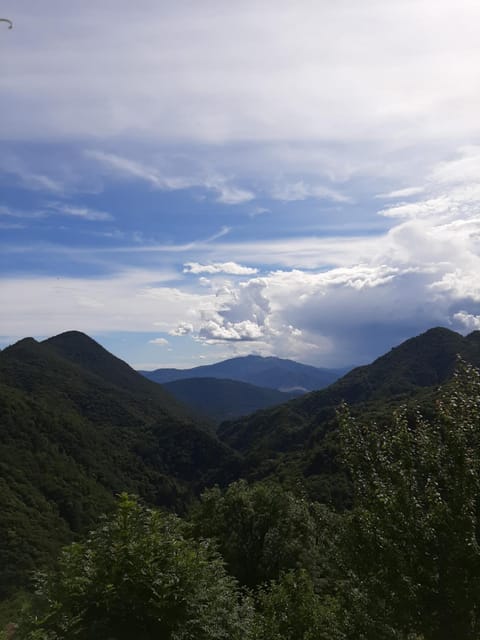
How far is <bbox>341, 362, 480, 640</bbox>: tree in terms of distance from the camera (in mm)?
10383

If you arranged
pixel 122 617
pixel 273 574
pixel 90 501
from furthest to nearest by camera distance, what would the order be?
pixel 90 501
pixel 273 574
pixel 122 617

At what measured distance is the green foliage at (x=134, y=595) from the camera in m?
13.7

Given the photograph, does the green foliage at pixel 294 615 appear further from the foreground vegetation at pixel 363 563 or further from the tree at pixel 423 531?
the tree at pixel 423 531

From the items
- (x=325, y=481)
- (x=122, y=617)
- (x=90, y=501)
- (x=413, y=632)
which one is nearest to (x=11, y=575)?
(x=90, y=501)

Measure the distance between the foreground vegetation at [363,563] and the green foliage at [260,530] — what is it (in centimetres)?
1923

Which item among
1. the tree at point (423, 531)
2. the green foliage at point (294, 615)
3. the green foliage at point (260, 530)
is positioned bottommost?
the green foliage at point (260, 530)

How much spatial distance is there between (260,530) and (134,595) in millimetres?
28629

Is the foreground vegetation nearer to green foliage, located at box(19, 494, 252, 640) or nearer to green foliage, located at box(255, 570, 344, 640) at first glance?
green foliage, located at box(19, 494, 252, 640)

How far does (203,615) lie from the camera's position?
1460 cm

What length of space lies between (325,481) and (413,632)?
125 m

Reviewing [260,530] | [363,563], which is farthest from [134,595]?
[260,530]

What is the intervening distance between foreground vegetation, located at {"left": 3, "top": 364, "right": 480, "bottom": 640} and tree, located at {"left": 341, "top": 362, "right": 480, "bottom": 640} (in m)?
0.02

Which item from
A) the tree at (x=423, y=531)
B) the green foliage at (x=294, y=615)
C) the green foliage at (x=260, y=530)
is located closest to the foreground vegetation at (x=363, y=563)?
the tree at (x=423, y=531)

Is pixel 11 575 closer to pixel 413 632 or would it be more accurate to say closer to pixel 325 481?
pixel 325 481
